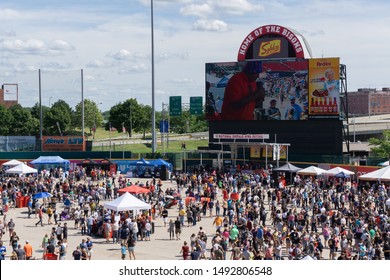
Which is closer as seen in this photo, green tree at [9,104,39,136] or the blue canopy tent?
the blue canopy tent

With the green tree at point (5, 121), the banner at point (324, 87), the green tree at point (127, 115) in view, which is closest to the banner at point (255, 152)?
the banner at point (324, 87)

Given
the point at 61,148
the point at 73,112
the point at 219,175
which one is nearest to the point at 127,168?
the point at 219,175

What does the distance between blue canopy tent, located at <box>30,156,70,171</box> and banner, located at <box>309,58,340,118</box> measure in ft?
72.6

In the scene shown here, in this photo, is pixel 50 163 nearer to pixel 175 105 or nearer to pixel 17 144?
pixel 17 144

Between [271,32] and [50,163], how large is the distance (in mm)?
24002

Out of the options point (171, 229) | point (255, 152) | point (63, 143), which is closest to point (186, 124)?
point (63, 143)

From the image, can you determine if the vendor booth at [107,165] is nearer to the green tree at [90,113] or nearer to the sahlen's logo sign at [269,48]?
the sahlen's logo sign at [269,48]

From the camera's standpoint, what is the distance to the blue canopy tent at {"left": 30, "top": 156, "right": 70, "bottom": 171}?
185 ft

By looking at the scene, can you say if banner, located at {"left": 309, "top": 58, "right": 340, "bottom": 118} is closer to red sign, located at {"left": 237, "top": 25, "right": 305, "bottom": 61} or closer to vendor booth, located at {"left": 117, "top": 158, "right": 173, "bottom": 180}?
red sign, located at {"left": 237, "top": 25, "right": 305, "bottom": 61}

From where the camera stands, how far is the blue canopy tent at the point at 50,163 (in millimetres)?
56500

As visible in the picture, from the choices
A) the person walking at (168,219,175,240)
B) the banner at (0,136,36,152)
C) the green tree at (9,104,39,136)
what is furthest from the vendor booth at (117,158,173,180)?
the green tree at (9,104,39,136)

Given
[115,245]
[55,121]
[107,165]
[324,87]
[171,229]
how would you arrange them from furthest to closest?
[55,121]
[107,165]
[324,87]
[171,229]
[115,245]

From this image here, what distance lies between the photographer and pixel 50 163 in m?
56.8

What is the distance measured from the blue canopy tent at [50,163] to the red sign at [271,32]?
19281 mm
